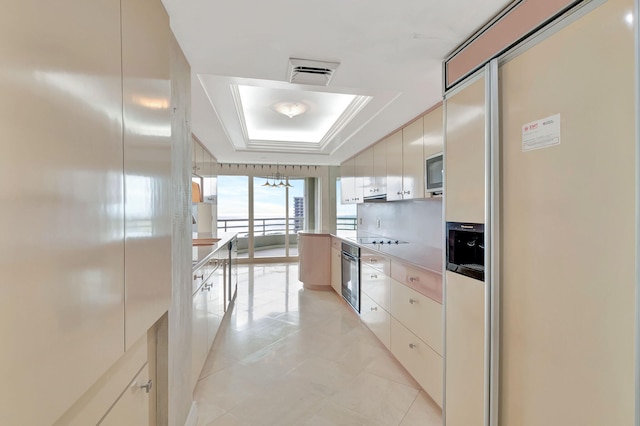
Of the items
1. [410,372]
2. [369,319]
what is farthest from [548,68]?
[369,319]

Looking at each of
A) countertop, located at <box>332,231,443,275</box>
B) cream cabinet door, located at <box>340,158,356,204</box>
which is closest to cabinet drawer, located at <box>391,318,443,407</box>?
countertop, located at <box>332,231,443,275</box>

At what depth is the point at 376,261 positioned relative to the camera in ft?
9.86

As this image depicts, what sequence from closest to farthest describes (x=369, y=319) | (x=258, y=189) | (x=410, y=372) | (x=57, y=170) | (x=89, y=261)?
1. (x=57, y=170)
2. (x=89, y=261)
3. (x=410, y=372)
4. (x=369, y=319)
5. (x=258, y=189)

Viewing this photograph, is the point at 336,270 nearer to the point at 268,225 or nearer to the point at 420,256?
the point at 420,256

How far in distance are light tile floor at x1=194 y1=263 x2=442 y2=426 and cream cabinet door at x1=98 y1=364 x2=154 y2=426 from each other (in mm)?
862

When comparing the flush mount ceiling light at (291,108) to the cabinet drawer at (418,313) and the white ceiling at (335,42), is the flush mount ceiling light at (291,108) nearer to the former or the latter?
the white ceiling at (335,42)

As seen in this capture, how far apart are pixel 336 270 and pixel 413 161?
219 centimetres

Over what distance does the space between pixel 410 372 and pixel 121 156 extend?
2.38m

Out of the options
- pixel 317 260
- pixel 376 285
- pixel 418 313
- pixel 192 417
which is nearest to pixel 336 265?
pixel 317 260

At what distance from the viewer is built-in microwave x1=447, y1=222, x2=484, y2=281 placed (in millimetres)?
1449

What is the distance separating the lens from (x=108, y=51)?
814 mm

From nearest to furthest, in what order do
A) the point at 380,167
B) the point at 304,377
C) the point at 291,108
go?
the point at 304,377
the point at 291,108
the point at 380,167

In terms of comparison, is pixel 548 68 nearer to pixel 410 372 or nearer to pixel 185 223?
pixel 185 223

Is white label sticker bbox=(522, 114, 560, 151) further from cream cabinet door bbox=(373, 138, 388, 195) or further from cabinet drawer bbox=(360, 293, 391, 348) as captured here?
cream cabinet door bbox=(373, 138, 388, 195)
